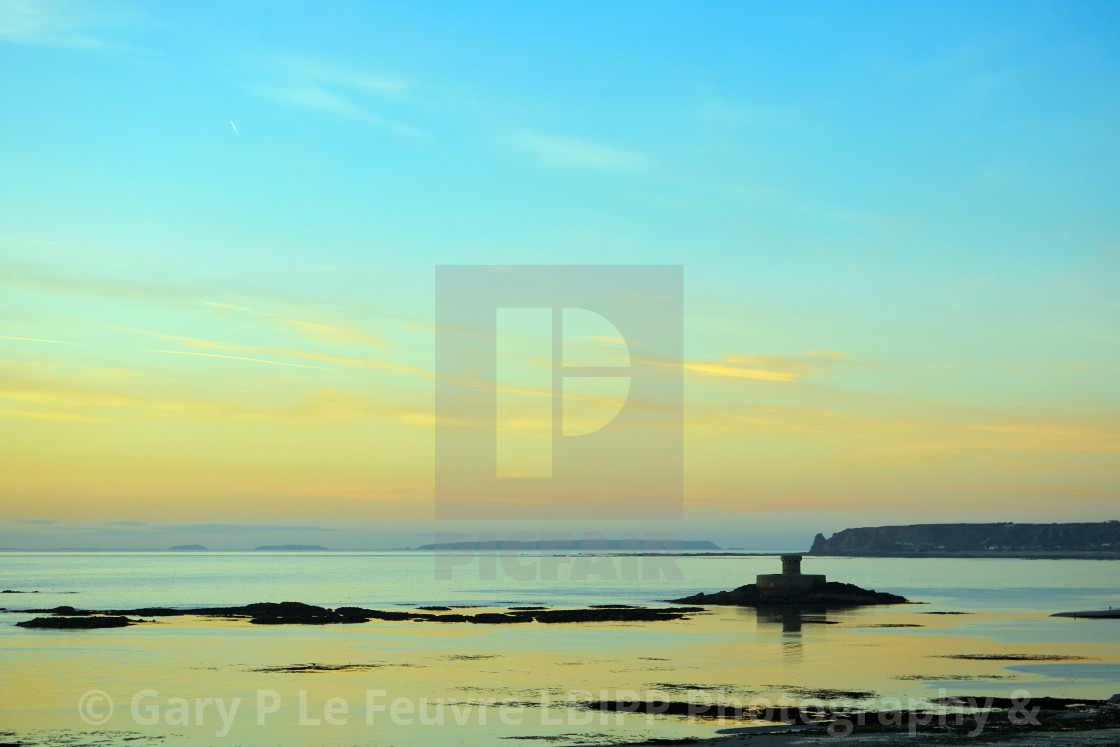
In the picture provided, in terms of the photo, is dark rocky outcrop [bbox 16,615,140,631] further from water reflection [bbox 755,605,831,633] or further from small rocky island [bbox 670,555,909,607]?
small rocky island [bbox 670,555,909,607]

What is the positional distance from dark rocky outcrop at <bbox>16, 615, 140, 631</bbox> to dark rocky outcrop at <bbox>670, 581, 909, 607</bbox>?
4723cm

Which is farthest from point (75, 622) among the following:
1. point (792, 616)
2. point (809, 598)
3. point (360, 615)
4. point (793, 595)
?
point (809, 598)

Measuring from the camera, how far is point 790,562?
91.5 m

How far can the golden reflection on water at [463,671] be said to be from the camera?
2953cm

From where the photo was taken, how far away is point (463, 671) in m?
42.2

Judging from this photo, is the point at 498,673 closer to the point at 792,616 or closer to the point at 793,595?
the point at 792,616

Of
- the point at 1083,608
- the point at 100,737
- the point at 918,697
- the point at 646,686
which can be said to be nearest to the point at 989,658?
the point at 918,697

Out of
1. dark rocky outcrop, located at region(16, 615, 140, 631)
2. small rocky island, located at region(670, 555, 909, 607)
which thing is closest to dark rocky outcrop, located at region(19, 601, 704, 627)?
dark rocky outcrop, located at region(16, 615, 140, 631)

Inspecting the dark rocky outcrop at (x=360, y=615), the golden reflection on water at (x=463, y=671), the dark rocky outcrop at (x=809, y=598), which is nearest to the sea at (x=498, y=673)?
the golden reflection on water at (x=463, y=671)

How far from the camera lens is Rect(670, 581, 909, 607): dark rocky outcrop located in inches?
3396

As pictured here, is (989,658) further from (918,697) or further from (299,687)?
(299,687)

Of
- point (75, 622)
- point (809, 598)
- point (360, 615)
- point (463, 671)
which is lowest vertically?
point (809, 598)

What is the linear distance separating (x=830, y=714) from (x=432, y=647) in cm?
2755

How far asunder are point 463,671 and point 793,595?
5204cm
